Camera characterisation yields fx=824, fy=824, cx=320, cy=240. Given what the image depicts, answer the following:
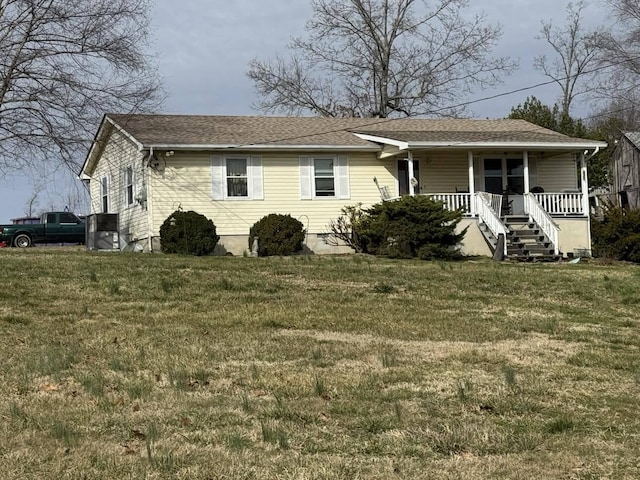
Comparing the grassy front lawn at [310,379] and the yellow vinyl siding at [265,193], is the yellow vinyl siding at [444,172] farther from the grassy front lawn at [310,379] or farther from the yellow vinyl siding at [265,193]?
the grassy front lawn at [310,379]

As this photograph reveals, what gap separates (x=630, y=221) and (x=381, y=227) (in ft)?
26.3

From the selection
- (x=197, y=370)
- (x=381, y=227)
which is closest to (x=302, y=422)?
(x=197, y=370)

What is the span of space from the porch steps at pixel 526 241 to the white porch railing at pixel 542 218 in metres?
0.12

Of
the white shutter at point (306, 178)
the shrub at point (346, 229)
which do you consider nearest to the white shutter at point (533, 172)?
the shrub at point (346, 229)

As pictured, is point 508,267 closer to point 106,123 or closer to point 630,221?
point 630,221

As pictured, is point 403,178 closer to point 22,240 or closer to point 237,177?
point 237,177

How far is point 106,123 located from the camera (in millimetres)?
26391

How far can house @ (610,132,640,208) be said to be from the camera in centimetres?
4031

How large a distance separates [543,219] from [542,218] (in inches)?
1.9

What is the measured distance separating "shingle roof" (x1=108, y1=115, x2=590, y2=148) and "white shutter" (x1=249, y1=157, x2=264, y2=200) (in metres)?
0.59

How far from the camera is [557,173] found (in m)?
28.1

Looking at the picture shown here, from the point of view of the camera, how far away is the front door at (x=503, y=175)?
27.1 meters

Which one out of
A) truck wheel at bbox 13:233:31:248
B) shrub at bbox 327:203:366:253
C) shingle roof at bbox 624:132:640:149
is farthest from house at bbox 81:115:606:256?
shingle roof at bbox 624:132:640:149

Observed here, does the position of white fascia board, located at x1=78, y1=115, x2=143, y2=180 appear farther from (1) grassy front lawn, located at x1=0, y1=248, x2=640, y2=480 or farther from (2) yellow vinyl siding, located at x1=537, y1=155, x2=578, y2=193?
(2) yellow vinyl siding, located at x1=537, y1=155, x2=578, y2=193
